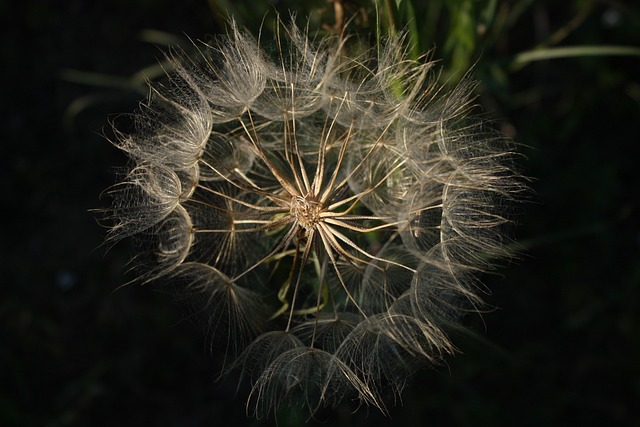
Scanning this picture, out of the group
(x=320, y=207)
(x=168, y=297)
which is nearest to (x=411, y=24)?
(x=320, y=207)

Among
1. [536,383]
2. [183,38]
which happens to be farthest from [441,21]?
[536,383]

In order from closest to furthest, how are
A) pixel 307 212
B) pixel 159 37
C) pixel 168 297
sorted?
pixel 307 212 → pixel 159 37 → pixel 168 297

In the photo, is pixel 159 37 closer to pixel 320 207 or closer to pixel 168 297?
pixel 168 297

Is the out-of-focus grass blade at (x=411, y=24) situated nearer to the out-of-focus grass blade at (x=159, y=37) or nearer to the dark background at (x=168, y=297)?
the dark background at (x=168, y=297)

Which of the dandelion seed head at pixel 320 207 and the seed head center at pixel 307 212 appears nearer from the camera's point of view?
the dandelion seed head at pixel 320 207

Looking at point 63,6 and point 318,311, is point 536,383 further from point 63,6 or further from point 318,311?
point 63,6

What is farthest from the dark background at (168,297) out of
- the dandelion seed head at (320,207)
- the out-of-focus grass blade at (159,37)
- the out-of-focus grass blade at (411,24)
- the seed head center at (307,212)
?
the seed head center at (307,212)

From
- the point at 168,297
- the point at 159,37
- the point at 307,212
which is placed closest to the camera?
the point at 307,212
